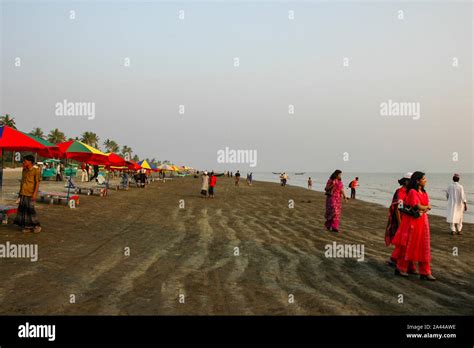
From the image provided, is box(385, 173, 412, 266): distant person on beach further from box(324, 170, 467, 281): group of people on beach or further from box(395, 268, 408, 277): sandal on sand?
box(395, 268, 408, 277): sandal on sand

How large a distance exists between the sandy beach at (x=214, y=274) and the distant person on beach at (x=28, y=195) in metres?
0.39

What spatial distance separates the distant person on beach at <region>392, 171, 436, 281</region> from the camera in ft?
23.6

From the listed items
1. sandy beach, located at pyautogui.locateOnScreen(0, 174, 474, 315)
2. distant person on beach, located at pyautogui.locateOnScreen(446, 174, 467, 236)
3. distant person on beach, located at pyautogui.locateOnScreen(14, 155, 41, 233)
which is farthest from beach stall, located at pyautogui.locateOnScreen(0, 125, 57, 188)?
distant person on beach, located at pyautogui.locateOnScreen(446, 174, 467, 236)

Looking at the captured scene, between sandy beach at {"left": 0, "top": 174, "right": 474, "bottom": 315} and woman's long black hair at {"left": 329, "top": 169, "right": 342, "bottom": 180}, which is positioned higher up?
woman's long black hair at {"left": 329, "top": 169, "right": 342, "bottom": 180}

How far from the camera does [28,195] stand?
1046 cm

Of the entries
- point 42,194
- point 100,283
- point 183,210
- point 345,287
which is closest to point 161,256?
point 100,283

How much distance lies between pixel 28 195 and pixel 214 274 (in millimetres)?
6339

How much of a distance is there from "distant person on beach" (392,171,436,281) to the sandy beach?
0.92ft

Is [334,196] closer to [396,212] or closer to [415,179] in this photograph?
[396,212]

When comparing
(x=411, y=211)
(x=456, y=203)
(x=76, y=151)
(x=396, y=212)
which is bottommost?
(x=456, y=203)

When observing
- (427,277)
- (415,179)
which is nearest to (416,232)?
(427,277)

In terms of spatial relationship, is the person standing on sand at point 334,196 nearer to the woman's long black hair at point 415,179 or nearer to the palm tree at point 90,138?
the woman's long black hair at point 415,179
